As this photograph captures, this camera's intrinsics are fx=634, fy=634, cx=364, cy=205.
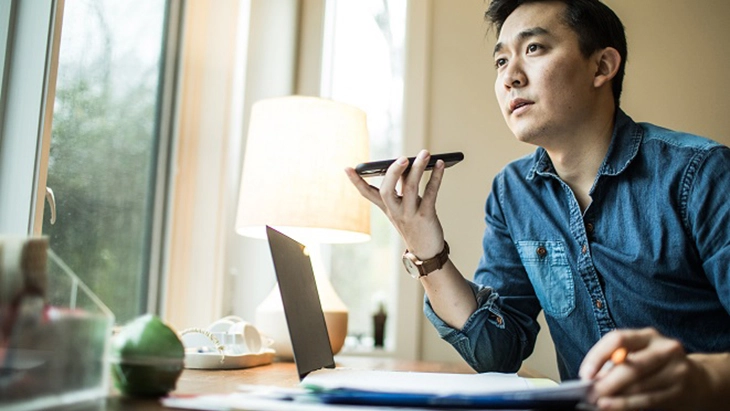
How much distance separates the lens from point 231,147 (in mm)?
1900

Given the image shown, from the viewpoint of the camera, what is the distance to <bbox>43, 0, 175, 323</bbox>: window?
1.34 m

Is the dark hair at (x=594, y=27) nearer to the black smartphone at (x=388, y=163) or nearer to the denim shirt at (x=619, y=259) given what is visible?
the denim shirt at (x=619, y=259)

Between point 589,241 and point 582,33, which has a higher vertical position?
point 582,33

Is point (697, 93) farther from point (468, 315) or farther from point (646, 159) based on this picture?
point (468, 315)

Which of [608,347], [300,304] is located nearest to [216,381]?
[300,304]

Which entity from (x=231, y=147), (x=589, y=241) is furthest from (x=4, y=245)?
(x=231, y=147)

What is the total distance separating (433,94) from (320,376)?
5.18 ft

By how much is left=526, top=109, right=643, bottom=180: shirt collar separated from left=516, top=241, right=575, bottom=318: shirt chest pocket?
0.16m

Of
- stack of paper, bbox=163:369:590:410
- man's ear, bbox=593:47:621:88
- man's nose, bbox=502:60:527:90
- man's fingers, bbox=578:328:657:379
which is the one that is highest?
man's ear, bbox=593:47:621:88

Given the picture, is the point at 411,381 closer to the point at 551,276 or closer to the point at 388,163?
the point at 388,163

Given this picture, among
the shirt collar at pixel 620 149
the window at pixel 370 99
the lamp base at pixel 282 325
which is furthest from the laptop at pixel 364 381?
the window at pixel 370 99

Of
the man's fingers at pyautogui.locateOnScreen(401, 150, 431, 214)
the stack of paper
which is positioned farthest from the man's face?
the stack of paper

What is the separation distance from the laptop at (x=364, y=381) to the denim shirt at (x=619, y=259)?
0.30 m

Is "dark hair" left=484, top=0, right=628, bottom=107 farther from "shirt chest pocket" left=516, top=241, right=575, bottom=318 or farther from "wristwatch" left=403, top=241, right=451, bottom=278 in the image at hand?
"wristwatch" left=403, top=241, right=451, bottom=278
